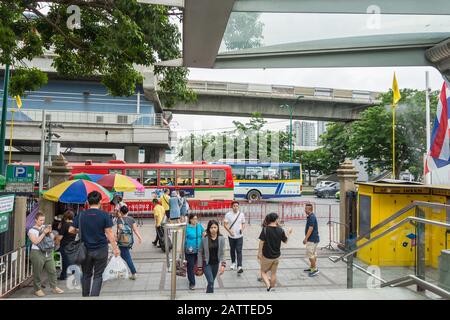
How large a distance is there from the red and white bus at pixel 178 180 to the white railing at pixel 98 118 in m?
9.45

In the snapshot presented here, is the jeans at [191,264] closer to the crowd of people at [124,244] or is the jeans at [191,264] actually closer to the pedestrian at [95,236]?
the crowd of people at [124,244]

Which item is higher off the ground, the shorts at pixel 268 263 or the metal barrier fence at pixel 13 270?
the shorts at pixel 268 263

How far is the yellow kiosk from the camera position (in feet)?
15.3

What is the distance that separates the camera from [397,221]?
5.96m

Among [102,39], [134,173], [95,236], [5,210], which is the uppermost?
[102,39]

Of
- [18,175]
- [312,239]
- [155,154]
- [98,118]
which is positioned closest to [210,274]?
[312,239]

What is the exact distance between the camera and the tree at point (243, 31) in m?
3.86

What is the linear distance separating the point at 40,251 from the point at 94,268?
2042 millimetres

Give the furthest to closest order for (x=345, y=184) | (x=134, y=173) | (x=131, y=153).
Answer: (x=131, y=153), (x=134, y=173), (x=345, y=184)

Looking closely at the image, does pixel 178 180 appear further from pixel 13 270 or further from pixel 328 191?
pixel 328 191

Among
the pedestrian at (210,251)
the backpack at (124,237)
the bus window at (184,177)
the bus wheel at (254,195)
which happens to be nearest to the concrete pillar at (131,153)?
Answer: the bus wheel at (254,195)
